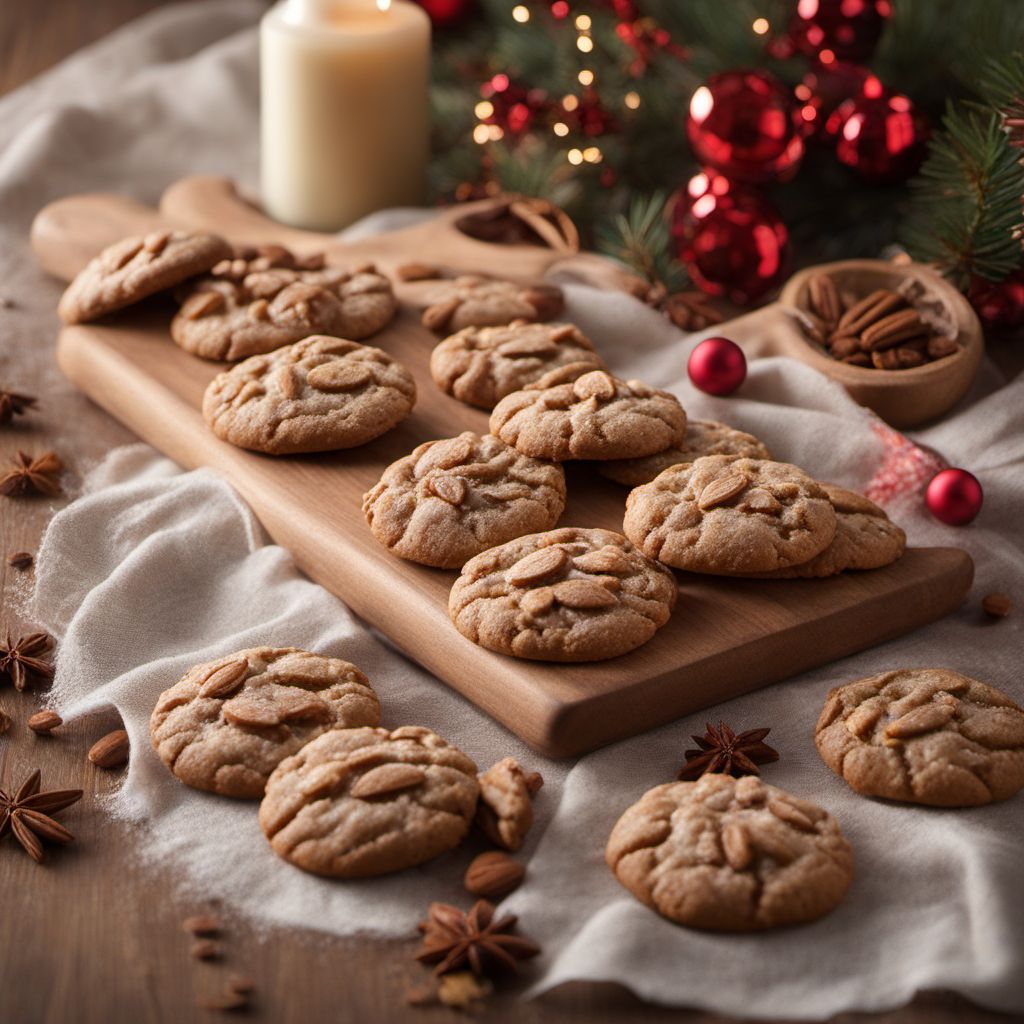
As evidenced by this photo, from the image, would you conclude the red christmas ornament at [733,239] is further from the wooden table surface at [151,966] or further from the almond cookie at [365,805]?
the wooden table surface at [151,966]

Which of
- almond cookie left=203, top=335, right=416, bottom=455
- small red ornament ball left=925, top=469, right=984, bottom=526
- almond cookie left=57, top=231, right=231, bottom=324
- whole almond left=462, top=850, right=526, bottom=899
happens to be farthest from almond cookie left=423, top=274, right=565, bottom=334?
whole almond left=462, top=850, right=526, bottom=899

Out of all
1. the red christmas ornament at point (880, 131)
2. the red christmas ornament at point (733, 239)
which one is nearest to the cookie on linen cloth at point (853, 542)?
the red christmas ornament at point (733, 239)

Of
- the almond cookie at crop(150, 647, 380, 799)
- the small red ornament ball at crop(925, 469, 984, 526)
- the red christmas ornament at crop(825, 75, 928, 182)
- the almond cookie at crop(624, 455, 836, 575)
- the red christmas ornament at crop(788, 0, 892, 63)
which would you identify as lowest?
the almond cookie at crop(150, 647, 380, 799)

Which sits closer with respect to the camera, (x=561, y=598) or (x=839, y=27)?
(x=561, y=598)

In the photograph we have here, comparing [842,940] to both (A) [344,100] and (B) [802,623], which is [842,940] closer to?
(B) [802,623]

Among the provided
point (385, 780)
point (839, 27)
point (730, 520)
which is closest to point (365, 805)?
point (385, 780)

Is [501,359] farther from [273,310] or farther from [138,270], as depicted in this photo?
[138,270]

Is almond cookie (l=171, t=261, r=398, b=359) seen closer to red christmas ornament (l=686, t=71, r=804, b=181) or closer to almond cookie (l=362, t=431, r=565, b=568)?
almond cookie (l=362, t=431, r=565, b=568)
